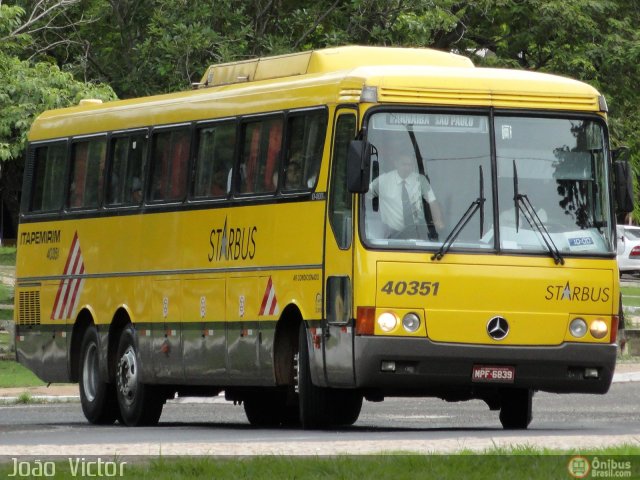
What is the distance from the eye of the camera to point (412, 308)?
51.1 ft

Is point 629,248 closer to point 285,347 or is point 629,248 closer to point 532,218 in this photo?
point 285,347

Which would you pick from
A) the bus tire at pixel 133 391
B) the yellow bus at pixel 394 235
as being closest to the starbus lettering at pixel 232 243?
the yellow bus at pixel 394 235

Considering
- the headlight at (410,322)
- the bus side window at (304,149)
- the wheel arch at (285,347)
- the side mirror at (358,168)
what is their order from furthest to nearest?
the wheel arch at (285,347)
the bus side window at (304,149)
the headlight at (410,322)
the side mirror at (358,168)

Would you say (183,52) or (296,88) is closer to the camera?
(296,88)

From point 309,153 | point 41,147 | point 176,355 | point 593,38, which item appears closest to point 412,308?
point 309,153

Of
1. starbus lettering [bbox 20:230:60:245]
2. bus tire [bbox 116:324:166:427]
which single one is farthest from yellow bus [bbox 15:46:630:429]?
starbus lettering [bbox 20:230:60:245]

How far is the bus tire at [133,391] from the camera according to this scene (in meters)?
19.5

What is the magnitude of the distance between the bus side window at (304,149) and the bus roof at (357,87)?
14cm

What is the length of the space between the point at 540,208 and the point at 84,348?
6626mm

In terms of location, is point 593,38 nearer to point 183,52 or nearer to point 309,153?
point 183,52

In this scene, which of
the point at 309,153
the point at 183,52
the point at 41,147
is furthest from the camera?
the point at 183,52

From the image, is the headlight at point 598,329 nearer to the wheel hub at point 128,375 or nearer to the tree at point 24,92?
the wheel hub at point 128,375

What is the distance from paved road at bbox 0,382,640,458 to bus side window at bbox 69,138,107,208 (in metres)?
2.43

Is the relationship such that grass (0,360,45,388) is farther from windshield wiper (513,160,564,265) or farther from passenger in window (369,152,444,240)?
windshield wiper (513,160,564,265)
